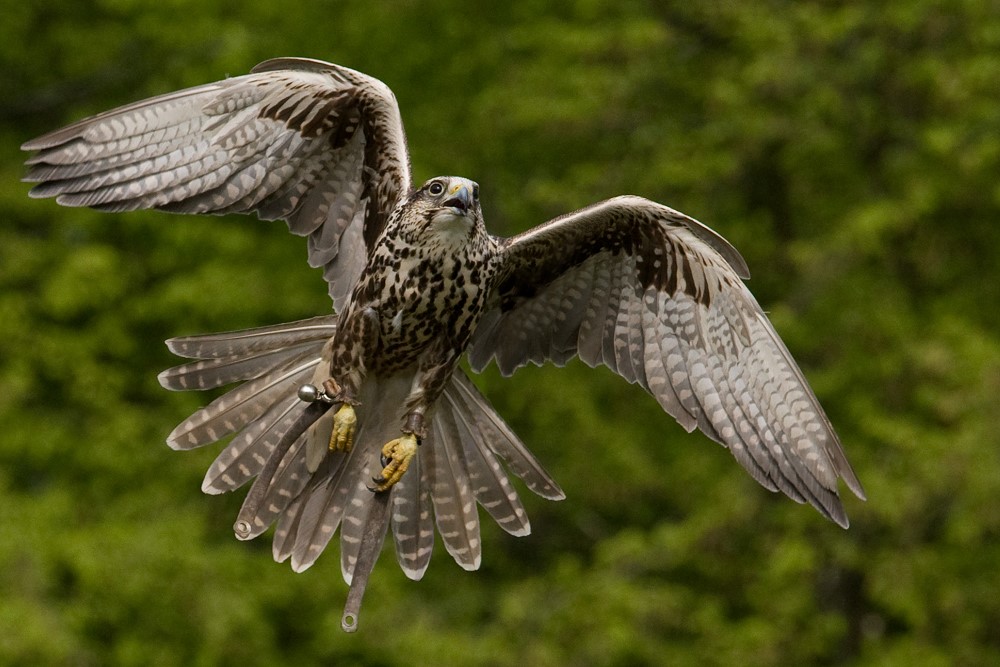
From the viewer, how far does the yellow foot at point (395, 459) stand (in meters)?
5.68

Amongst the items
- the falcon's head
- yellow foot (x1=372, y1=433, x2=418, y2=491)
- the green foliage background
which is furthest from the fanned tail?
the green foliage background

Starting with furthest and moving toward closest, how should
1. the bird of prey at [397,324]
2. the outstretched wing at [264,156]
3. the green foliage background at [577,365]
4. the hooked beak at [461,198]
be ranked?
1. the green foliage background at [577,365]
2. the outstretched wing at [264,156]
3. the bird of prey at [397,324]
4. the hooked beak at [461,198]

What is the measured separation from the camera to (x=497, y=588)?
14227 millimetres

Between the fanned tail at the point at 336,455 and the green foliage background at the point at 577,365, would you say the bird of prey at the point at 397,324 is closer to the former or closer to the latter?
the fanned tail at the point at 336,455

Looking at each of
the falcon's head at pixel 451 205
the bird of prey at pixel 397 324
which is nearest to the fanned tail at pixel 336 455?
the bird of prey at pixel 397 324

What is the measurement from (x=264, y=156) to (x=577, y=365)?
7.66 meters

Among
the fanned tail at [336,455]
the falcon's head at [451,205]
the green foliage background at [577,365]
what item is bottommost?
the green foliage background at [577,365]

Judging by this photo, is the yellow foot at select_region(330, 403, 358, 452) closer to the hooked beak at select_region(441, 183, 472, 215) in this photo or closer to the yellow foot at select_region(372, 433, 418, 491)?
the yellow foot at select_region(372, 433, 418, 491)

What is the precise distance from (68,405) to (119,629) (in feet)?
7.85

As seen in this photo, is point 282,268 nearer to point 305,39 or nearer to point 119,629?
point 305,39

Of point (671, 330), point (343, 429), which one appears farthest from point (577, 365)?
point (343, 429)

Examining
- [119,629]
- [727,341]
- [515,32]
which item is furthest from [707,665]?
[727,341]

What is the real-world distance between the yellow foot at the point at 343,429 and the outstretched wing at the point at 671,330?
78 centimetres

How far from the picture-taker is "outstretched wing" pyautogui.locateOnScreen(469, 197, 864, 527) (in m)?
5.87
